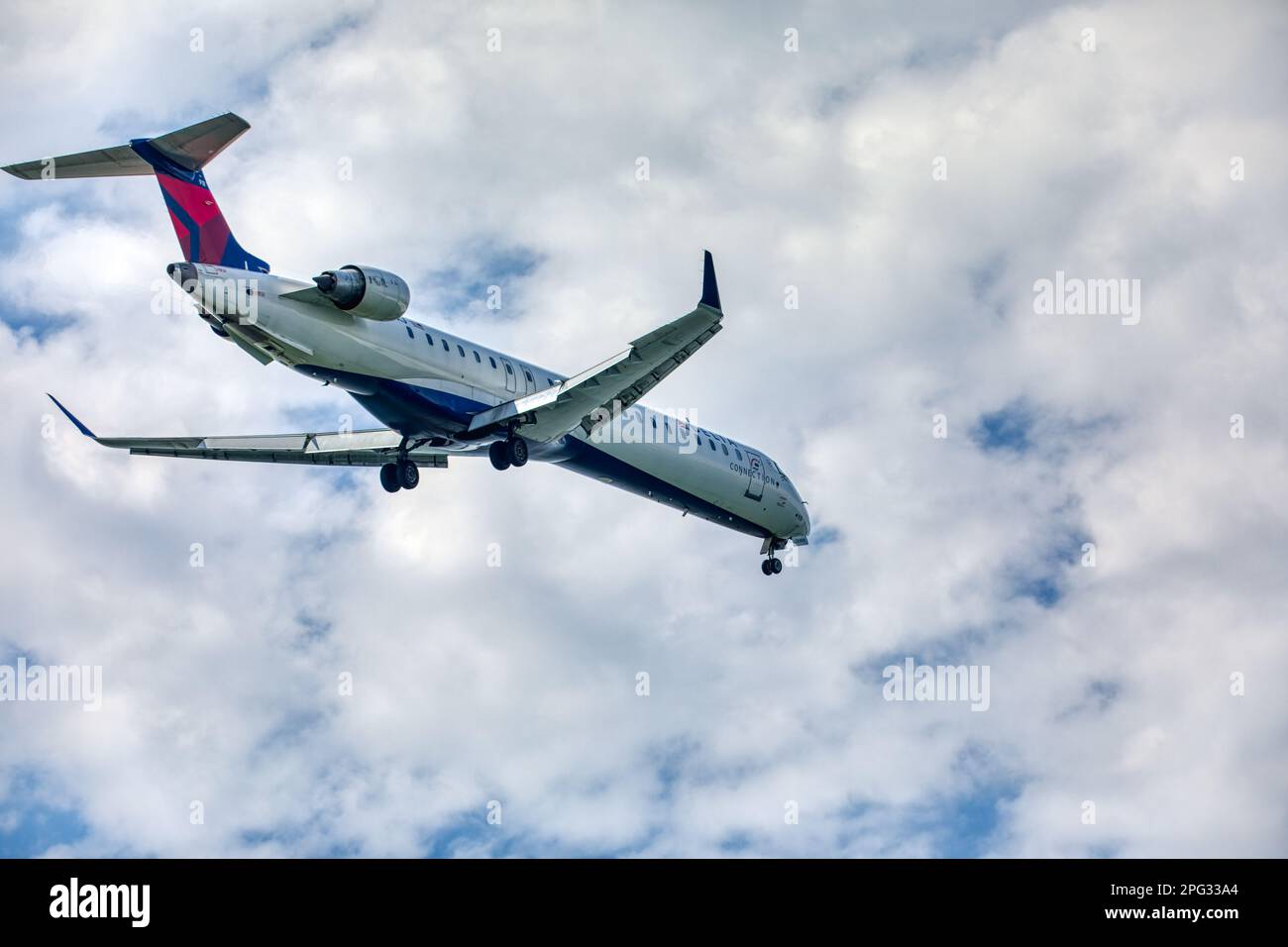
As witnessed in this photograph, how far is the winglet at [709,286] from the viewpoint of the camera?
34522mm

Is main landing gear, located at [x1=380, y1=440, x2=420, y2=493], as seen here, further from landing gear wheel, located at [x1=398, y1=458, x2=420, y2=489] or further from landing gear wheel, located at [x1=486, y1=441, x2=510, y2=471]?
landing gear wheel, located at [x1=486, y1=441, x2=510, y2=471]

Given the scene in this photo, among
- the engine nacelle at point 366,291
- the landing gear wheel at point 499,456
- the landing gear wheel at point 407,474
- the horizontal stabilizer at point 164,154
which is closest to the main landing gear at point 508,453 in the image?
the landing gear wheel at point 499,456

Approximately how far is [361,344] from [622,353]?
19.1ft

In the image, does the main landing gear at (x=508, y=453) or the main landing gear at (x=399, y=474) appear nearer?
the main landing gear at (x=508, y=453)

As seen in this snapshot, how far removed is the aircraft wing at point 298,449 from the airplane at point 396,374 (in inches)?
1.6

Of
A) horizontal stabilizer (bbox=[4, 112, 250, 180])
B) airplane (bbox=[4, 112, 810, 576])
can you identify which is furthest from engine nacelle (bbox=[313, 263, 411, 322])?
horizontal stabilizer (bbox=[4, 112, 250, 180])

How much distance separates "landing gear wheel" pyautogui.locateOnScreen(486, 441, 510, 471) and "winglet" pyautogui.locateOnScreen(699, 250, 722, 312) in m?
7.31

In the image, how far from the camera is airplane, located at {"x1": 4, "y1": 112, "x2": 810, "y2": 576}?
3525 cm

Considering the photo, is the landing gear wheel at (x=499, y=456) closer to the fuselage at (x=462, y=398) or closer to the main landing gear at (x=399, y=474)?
the fuselage at (x=462, y=398)

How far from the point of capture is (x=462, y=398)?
39.2m

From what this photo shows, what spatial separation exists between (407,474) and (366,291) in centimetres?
735
